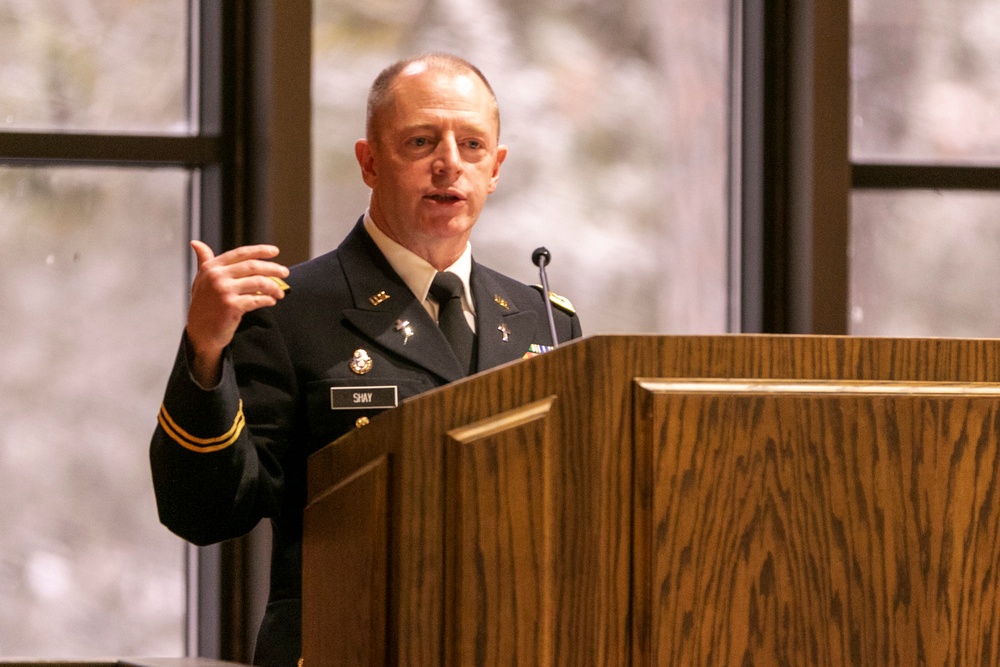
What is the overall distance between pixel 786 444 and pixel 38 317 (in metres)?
2.10

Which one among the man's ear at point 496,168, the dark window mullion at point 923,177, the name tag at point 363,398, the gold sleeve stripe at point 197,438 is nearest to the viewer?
the gold sleeve stripe at point 197,438

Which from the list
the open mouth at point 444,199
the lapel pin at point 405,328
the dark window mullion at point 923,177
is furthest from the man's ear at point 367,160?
the dark window mullion at point 923,177

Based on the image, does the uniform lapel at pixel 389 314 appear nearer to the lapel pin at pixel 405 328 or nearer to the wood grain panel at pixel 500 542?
the lapel pin at pixel 405 328

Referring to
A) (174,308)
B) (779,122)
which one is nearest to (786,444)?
(174,308)

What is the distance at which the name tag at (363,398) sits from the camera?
1.78 metres

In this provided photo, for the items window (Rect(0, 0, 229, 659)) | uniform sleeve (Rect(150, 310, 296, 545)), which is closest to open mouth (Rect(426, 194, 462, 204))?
uniform sleeve (Rect(150, 310, 296, 545))

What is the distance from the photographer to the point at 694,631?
1.16 metres

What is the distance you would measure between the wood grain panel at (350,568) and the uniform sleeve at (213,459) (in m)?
0.18

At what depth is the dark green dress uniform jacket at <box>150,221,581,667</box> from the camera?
1.57m

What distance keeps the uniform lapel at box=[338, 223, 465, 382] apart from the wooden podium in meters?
0.62

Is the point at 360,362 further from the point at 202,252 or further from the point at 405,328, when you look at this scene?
the point at 202,252

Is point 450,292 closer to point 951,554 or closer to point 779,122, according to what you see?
point 951,554

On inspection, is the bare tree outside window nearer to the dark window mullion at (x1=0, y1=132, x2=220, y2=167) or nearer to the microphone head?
the dark window mullion at (x1=0, y1=132, x2=220, y2=167)

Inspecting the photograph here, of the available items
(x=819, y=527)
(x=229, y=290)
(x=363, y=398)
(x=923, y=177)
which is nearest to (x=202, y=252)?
(x=229, y=290)
